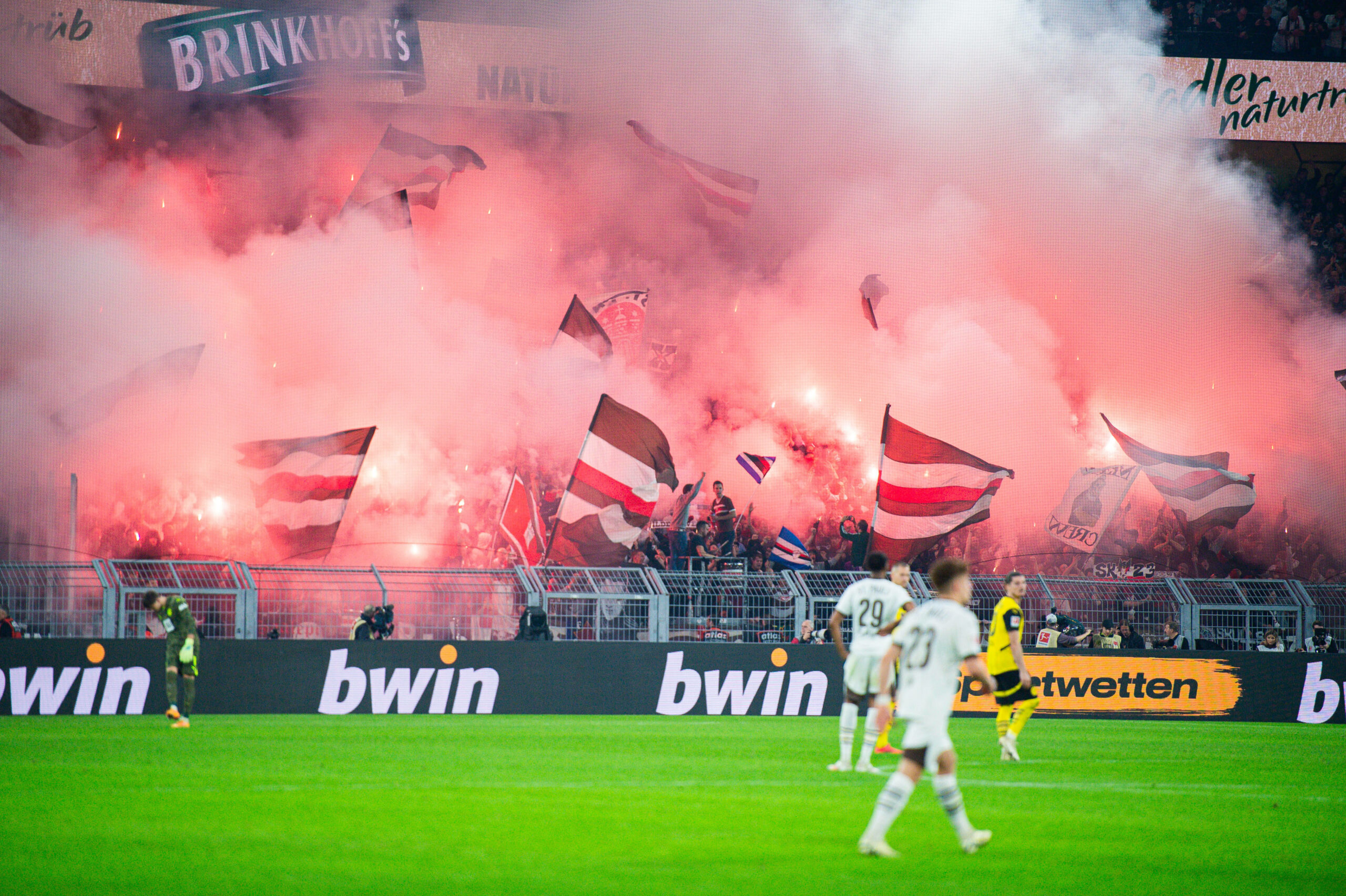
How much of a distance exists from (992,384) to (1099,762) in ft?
64.0

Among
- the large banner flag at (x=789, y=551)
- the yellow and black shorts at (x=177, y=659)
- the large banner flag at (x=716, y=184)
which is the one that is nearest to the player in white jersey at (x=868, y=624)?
the yellow and black shorts at (x=177, y=659)

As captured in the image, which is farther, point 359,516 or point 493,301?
→ point 493,301

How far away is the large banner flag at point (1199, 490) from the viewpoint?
95.0 feet

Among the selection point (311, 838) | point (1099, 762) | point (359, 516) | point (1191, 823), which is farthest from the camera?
point (359, 516)

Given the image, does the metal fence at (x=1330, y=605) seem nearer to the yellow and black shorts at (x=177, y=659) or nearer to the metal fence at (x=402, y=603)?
the metal fence at (x=402, y=603)

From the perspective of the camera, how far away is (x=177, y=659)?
608 inches

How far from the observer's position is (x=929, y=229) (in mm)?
31797

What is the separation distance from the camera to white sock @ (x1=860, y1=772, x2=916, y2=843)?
21.0ft

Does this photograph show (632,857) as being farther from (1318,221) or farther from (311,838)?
(1318,221)

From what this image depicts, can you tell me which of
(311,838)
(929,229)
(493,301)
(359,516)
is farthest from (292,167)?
(311,838)

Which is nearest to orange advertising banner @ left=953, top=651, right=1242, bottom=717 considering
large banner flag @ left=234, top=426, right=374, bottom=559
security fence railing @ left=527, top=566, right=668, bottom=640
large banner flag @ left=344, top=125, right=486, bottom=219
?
security fence railing @ left=527, top=566, right=668, bottom=640

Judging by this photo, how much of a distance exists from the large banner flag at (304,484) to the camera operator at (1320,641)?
1669 cm

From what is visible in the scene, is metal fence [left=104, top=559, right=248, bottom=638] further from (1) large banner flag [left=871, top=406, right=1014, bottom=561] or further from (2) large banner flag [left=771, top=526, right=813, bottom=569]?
(1) large banner flag [left=871, top=406, right=1014, bottom=561]

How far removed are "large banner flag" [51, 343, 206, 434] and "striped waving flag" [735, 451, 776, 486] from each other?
10.7 m
